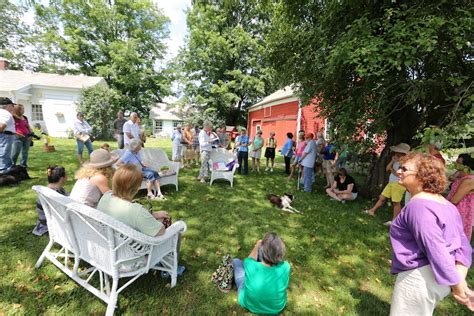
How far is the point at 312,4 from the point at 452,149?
4.54m

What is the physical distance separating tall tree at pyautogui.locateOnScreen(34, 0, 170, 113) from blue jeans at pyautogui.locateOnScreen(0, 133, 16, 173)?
22.5m

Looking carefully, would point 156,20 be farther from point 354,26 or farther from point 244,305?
point 244,305

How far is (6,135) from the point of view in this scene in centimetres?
515

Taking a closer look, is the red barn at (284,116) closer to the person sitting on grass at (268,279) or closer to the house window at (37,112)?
the person sitting on grass at (268,279)

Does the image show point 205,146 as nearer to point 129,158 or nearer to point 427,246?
point 129,158

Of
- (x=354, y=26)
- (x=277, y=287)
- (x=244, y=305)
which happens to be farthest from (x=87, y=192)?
(x=354, y=26)

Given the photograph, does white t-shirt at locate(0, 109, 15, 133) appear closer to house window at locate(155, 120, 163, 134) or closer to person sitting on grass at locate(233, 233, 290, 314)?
person sitting on grass at locate(233, 233, 290, 314)

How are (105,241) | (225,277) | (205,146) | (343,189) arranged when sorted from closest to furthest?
(105,241)
(225,277)
(343,189)
(205,146)

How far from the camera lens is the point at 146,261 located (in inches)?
91.6

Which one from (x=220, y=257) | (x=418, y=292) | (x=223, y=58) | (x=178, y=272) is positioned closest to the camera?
(x=418, y=292)

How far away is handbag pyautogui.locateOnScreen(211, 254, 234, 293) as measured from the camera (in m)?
2.68

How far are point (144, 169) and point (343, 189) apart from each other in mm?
5264

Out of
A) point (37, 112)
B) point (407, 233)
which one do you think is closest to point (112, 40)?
point (37, 112)

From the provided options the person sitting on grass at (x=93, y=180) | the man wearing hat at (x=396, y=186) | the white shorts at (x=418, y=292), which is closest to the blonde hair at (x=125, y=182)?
the person sitting on grass at (x=93, y=180)
